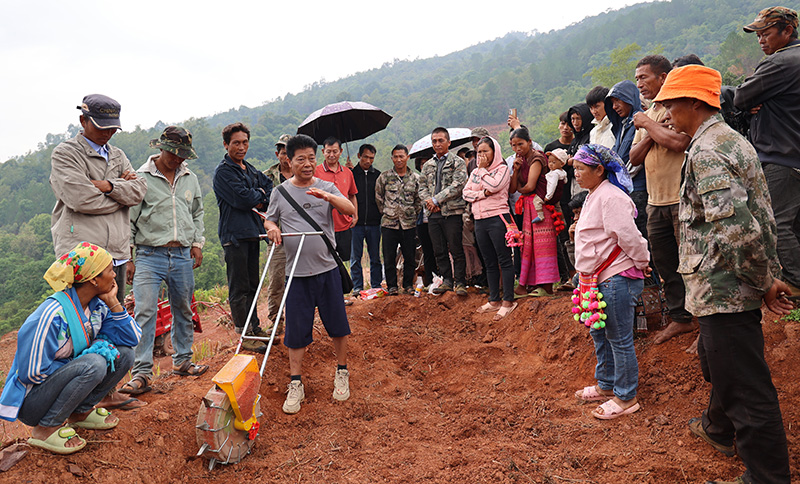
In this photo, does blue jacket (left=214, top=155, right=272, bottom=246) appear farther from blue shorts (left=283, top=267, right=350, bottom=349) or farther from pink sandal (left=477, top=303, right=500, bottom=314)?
pink sandal (left=477, top=303, right=500, bottom=314)

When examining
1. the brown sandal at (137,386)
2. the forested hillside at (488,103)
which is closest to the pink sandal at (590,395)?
the brown sandal at (137,386)

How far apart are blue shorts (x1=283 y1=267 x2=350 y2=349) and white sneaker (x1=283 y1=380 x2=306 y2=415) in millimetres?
320

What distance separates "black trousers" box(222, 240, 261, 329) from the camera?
455 centimetres

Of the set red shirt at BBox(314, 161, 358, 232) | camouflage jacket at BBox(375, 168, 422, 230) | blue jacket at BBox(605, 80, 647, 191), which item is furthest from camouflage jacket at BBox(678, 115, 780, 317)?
camouflage jacket at BBox(375, 168, 422, 230)

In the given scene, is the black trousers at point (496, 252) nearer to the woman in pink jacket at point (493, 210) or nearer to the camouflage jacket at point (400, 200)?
the woman in pink jacket at point (493, 210)

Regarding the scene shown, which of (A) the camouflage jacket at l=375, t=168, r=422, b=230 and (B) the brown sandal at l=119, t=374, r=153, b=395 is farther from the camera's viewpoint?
(A) the camouflage jacket at l=375, t=168, r=422, b=230

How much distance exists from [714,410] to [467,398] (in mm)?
1897

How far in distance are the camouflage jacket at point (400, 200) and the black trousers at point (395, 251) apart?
0.46 ft

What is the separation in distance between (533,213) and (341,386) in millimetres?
3155

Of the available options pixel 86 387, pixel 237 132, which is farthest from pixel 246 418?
pixel 237 132

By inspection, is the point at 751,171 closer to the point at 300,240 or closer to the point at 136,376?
the point at 300,240

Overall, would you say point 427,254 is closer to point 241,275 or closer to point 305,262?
point 241,275

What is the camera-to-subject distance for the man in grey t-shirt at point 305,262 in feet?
12.4

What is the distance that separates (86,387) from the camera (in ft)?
9.07
